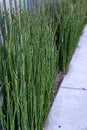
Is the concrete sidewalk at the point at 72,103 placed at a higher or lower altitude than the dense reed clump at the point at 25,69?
lower

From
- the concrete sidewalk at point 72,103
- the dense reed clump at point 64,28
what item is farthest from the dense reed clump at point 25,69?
the dense reed clump at point 64,28

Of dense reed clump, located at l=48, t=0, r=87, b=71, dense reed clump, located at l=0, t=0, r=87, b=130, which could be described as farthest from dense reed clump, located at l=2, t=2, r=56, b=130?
dense reed clump, located at l=48, t=0, r=87, b=71

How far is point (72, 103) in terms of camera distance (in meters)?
2.29

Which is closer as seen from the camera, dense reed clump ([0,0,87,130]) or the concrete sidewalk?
dense reed clump ([0,0,87,130])

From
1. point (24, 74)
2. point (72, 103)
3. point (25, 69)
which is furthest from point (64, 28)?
point (24, 74)

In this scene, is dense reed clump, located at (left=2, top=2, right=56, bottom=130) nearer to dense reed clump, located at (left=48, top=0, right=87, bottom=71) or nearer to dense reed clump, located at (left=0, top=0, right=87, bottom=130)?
dense reed clump, located at (left=0, top=0, right=87, bottom=130)

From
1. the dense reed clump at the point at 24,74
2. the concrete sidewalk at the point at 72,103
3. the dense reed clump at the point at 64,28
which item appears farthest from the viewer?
the dense reed clump at the point at 64,28

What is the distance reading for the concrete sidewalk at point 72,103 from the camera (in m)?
2.02

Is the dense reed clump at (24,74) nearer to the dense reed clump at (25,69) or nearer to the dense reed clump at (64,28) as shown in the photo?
the dense reed clump at (25,69)

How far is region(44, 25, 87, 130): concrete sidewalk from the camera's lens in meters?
2.02

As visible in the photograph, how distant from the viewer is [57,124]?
6.64ft

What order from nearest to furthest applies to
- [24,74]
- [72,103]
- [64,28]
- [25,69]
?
[24,74]
[25,69]
[72,103]
[64,28]

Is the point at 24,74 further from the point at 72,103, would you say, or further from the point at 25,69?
the point at 72,103

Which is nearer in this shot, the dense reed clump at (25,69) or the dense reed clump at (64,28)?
the dense reed clump at (25,69)
